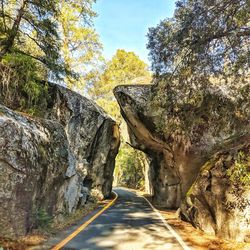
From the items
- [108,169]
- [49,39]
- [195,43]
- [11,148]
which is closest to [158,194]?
[108,169]

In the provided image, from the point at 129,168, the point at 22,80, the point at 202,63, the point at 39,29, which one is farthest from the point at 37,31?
the point at 129,168

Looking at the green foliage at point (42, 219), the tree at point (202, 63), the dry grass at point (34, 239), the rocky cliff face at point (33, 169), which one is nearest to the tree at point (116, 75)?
the rocky cliff face at point (33, 169)

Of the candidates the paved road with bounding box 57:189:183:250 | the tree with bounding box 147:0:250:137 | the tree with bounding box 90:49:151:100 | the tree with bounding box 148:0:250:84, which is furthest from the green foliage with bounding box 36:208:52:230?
the tree with bounding box 90:49:151:100

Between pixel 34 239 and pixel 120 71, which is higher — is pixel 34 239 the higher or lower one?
the lower one

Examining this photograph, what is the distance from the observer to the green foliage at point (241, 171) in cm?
841

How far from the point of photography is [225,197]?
29.8 ft

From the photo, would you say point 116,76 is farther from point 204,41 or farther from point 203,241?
point 203,241

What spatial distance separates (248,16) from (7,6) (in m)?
11.5

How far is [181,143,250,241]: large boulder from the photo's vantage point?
8312 mm

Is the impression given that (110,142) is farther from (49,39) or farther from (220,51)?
(220,51)

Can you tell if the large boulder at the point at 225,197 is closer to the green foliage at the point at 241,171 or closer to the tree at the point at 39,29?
the green foliage at the point at 241,171

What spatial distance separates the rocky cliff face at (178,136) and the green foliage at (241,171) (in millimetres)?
2394

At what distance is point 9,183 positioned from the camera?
7.24 meters

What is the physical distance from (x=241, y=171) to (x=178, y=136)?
8.96m
